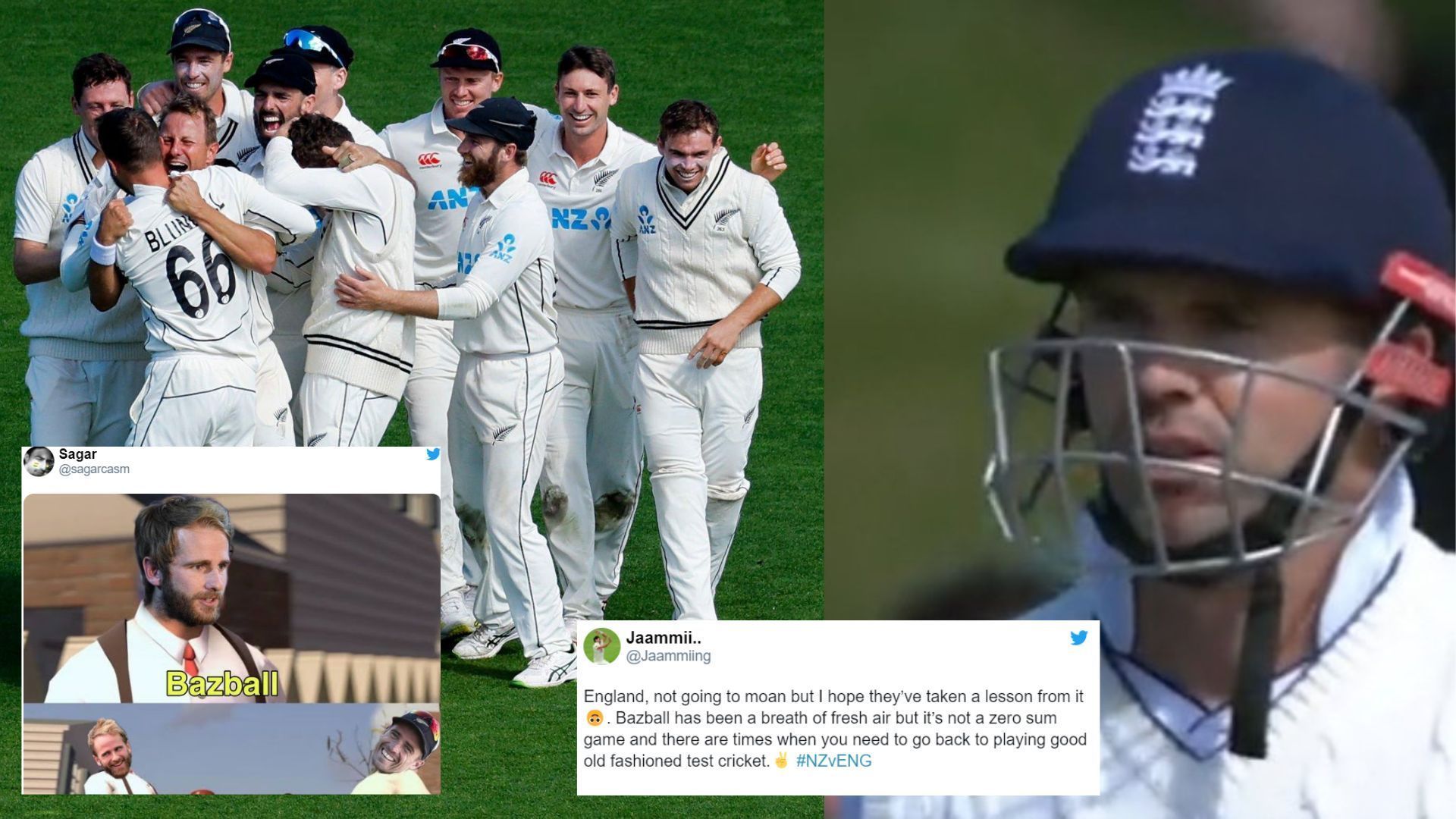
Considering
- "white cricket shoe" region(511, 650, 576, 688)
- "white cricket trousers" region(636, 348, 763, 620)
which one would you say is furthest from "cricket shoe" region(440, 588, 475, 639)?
"white cricket trousers" region(636, 348, 763, 620)

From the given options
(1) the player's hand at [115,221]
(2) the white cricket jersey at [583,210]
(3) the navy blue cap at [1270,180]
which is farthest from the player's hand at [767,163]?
(3) the navy blue cap at [1270,180]

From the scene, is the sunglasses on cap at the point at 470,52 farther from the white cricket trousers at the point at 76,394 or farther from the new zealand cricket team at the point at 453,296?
the white cricket trousers at the point at 76,394

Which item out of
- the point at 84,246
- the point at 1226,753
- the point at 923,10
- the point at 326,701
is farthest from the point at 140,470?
the point at 1226,753

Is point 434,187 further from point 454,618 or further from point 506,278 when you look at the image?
point 454,618

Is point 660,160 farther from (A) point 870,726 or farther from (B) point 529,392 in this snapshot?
(A) point 870,726

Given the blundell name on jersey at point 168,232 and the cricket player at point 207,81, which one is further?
the cricket player at point 207,81

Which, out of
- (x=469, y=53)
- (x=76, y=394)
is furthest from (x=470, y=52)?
(x=76, y=394)

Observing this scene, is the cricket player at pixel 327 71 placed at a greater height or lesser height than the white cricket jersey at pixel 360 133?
greater

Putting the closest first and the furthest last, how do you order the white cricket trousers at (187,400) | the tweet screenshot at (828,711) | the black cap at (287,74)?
the tweet screenshot at (828,711), the white cricket trousers at (187,400), the black cap at (287,74)
